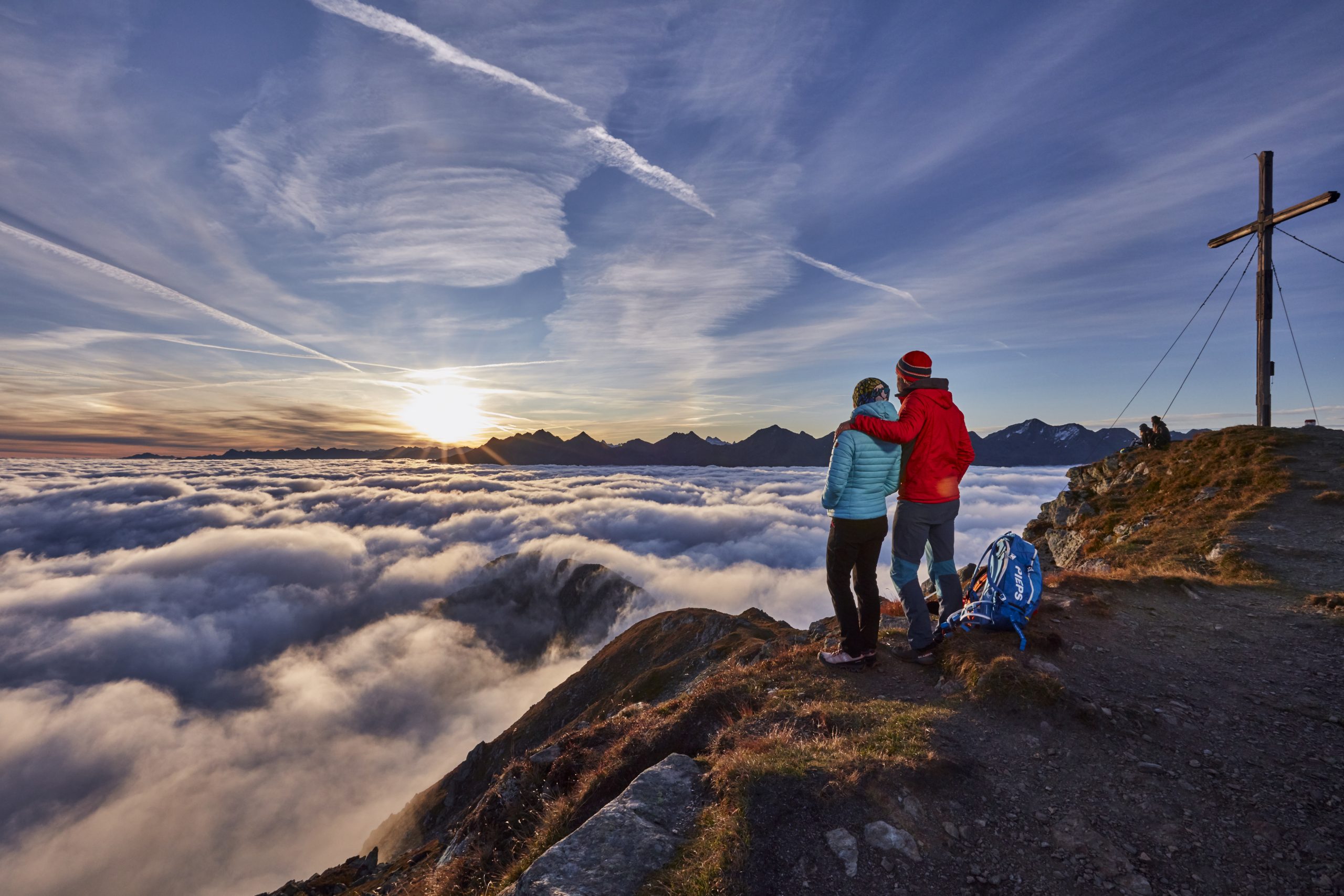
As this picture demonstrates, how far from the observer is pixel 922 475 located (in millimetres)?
7363

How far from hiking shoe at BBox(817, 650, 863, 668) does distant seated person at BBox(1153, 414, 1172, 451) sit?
23.6 metres

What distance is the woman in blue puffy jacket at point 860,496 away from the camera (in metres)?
6.88

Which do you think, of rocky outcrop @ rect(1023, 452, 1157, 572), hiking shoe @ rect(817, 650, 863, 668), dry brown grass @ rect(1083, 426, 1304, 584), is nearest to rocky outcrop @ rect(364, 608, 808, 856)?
hiking shoe @ rect(817, 650, 863, 668)

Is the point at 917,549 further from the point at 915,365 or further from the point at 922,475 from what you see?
the point at 915,365

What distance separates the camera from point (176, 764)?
157250 millimetres

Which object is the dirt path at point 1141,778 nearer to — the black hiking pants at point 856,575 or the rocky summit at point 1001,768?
the rocky summit at point 1001,768

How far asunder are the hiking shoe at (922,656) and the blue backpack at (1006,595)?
1.75ft

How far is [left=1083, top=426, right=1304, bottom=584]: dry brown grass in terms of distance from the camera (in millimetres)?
12484

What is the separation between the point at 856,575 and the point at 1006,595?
2.59 m

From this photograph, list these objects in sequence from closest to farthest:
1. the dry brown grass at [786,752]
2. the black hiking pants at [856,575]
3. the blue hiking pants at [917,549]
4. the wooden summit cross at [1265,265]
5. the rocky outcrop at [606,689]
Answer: the dry brown grass at [786,752]
the black hiking pants at [856,575]
the blue hiking pants at [917,549]
the wooden summit cross at [1265,265]
the rocky outcrop at [606,689]

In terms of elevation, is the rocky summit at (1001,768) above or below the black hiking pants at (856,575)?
below

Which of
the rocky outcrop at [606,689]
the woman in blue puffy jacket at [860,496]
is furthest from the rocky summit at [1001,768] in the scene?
the rocky outcrop at [606,689]

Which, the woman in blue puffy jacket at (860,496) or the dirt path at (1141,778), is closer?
the dirt path at (1141,778)

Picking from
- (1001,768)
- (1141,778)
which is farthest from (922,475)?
(1141,778)
